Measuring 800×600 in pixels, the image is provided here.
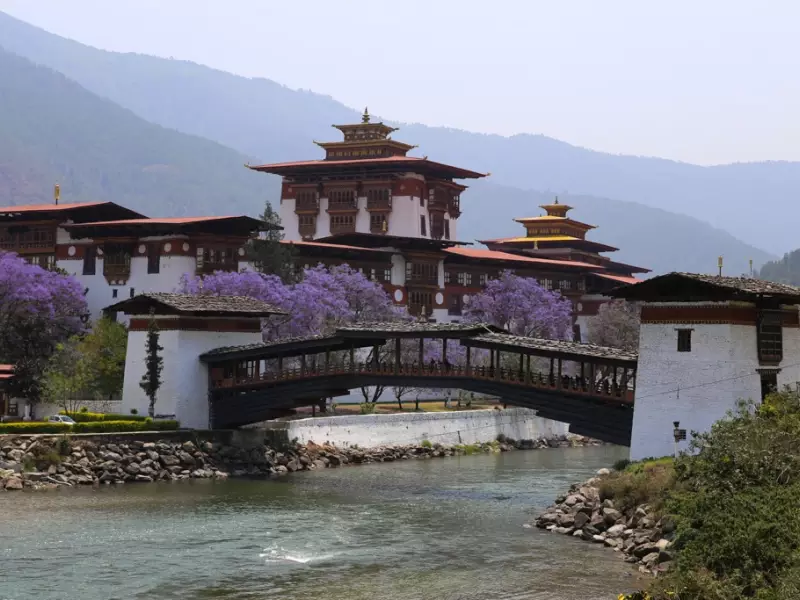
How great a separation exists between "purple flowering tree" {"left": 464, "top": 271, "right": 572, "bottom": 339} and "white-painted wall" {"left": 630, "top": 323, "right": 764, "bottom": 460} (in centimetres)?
6014

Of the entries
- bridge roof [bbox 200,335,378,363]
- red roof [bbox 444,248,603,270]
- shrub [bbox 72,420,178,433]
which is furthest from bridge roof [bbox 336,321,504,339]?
red roof [bbox 444,248,603,270]

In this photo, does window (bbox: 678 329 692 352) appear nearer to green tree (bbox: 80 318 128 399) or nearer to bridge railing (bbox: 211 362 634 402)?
bridge railing (bbox: 211 362 634 402)

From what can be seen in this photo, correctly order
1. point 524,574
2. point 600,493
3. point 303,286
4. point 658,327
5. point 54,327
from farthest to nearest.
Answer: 1. point 303,286
2. point 54,327
3. point 658,327
4. point 600,493
5. point 524,574

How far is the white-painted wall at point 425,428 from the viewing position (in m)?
76.1

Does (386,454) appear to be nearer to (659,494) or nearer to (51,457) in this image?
(51,457)

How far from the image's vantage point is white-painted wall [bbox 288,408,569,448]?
2995 inches

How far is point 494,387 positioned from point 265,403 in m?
13.7

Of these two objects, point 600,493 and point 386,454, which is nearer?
point 600,493

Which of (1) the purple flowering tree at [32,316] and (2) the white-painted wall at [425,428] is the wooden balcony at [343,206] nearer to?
(2) the white-painted wall at [425,428]

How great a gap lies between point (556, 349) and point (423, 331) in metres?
8.02

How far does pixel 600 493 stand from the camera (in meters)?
50.0

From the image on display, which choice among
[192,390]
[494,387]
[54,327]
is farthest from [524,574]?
[54,327]

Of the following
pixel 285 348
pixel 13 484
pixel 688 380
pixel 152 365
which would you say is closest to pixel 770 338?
pixel 688 380

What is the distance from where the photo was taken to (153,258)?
96.9 m
